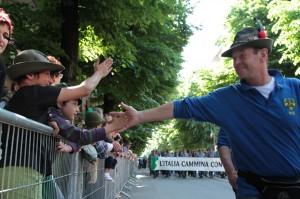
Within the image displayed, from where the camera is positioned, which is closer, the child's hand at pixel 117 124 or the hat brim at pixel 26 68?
the hat brim at pixel 26 68

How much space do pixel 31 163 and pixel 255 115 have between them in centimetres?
169

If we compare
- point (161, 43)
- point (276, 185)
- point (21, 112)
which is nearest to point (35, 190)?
point (21, 112)

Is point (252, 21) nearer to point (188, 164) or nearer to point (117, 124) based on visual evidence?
point (188, 164)

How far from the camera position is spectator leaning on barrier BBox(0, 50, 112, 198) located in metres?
4.04

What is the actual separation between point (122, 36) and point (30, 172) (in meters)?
8.97

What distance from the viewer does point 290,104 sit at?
4504 mm

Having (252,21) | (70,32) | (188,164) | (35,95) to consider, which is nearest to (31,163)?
(35,95)

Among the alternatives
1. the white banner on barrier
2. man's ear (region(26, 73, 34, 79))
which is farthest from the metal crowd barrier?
the white banner on barrier

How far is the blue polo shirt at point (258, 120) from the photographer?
14.4 ft

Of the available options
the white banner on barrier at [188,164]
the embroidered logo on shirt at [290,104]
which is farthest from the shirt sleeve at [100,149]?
the white banner on barrier at [188,164]

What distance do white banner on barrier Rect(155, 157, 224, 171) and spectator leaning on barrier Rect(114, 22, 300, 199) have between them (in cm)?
3545

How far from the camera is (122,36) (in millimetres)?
12758

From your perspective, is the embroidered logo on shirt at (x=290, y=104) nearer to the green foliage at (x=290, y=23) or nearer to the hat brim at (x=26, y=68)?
the hat brim at (x=26, y=68)

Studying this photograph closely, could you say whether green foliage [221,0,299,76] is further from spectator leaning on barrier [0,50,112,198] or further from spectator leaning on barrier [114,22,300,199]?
spectator leaning on barrier [0,50,112,198]
